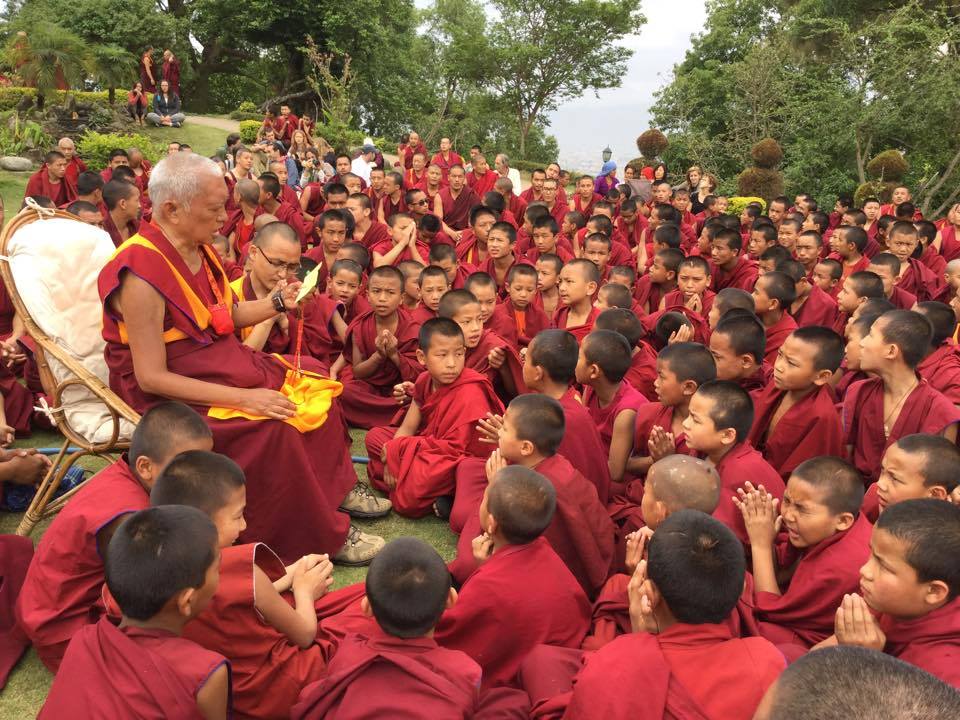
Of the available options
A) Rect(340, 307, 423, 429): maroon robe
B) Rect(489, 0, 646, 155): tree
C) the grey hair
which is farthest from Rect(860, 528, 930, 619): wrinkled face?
Rect(489, 0, 646, 155): tree

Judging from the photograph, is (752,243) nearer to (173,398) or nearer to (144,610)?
(173,398)

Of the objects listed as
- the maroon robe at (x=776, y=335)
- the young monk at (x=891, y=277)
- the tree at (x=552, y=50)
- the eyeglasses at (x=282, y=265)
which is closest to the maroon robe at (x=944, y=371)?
the maroon robe at (x=776, y=335)

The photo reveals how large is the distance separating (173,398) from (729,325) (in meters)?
3.15

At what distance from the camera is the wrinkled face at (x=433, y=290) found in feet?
18.4

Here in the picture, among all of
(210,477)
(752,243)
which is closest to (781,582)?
(210,477)

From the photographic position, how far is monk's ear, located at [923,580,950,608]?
2.27m

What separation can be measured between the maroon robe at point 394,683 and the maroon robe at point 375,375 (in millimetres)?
3170

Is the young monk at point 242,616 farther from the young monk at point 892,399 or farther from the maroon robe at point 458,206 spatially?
the maroon robe at point 458,206

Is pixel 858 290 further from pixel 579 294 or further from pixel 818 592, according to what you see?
pixel 818 592

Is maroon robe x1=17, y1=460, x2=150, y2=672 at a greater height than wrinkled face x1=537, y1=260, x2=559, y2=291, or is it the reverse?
wrinkled face x1=537, y1=260, x2=559, y2=291

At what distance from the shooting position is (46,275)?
362 cm

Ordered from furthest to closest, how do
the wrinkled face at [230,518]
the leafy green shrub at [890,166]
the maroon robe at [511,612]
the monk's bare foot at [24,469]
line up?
the leafy green shrub at [890,166] < the monk's bare foot at [24,469] < the maroon robe at [511,612] < the wrinkled face at [230,518]

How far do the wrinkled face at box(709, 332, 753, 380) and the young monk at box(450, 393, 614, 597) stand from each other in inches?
59.1

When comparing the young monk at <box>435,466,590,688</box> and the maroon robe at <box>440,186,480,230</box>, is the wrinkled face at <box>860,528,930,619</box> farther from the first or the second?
the maroon robe at <box>440,186,480,230</box>
